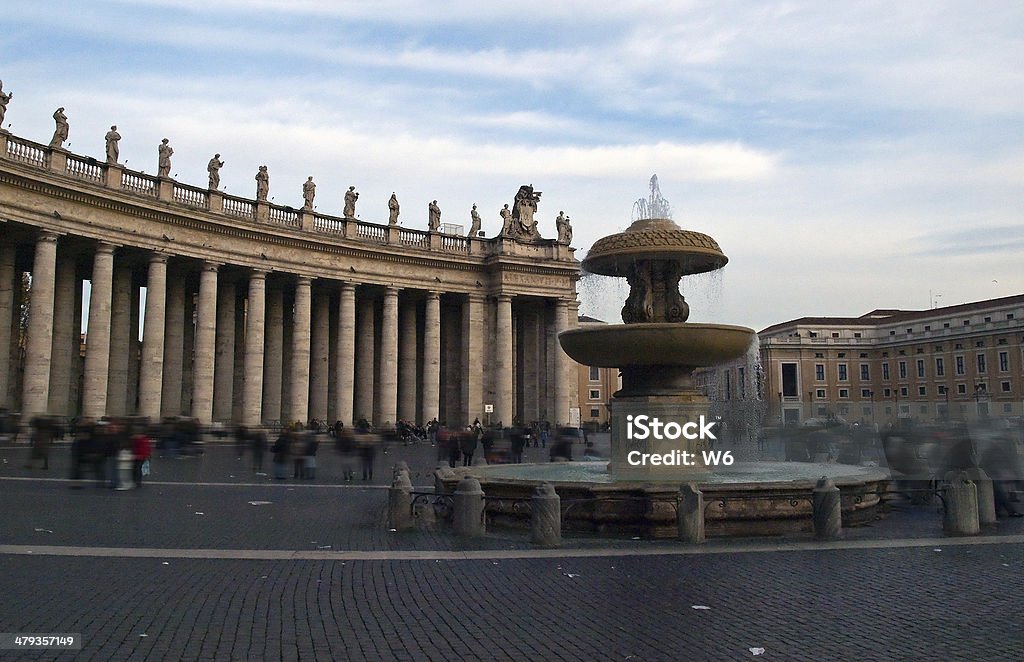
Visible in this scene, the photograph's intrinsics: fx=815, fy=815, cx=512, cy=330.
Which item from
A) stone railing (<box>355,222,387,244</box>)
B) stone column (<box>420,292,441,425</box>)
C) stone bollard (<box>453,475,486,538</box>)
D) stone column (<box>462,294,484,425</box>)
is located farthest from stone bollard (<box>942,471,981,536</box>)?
stone column (<box>462,294,484,425</box>)

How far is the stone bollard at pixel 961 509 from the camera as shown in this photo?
1332 cm

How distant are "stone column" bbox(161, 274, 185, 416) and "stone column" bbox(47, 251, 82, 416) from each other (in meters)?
4.40

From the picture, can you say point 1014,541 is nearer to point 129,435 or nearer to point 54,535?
point 54,535

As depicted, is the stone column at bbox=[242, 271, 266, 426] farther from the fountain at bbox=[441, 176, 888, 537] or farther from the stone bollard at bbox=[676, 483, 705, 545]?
the stone bollard at bbox=[676, 483, 705, 545]

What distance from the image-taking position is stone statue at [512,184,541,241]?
182 feet

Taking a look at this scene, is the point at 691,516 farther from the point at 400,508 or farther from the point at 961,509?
the point at 400,508

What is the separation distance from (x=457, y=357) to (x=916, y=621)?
48.5 m

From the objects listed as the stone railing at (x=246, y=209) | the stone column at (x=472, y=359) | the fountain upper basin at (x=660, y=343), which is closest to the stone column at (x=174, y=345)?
the stone railing at (x=246, y=209)

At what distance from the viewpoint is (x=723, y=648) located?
22.9ft

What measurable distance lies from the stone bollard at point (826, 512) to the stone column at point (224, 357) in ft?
124

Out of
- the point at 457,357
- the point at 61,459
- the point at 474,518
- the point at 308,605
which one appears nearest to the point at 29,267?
the point at 61,459

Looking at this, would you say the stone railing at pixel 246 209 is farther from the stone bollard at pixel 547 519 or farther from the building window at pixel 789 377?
the building window at pixel 789 377

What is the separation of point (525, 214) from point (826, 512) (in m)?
44.9

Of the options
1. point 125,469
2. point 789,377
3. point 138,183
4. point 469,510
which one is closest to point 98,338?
point 138,183
